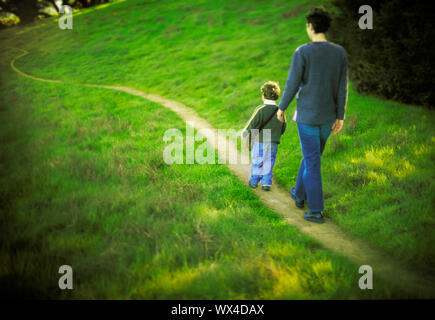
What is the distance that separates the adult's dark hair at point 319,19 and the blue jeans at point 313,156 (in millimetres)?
1324

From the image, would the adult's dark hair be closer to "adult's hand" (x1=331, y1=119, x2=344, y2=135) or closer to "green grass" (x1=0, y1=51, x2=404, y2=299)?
"adult's hand" (x1=331, y1=119, x2=344, y2=135)

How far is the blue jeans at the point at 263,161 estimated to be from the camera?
5238mm

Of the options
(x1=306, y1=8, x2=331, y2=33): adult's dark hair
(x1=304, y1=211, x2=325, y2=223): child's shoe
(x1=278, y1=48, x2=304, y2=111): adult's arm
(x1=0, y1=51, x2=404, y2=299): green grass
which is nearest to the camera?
(x1=0, y1=51, x2=404, y2=299): green grass

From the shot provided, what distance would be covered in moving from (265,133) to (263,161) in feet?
1.91

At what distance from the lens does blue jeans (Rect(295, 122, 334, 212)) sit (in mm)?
3898

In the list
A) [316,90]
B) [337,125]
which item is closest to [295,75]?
[316,90]

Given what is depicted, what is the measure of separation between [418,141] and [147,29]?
33.4 metres

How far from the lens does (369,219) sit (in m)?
3.90

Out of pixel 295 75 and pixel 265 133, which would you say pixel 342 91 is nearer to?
pixel 295 75

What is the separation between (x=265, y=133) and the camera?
202 inches

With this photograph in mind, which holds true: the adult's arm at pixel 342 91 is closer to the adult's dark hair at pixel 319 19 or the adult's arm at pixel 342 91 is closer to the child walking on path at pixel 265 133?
the adult's dark hair at pixel 319 19

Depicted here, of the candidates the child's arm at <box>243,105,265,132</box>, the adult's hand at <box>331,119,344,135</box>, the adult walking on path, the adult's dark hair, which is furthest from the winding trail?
the adult's dark hair

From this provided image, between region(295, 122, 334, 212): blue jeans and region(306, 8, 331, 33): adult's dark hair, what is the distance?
132cm

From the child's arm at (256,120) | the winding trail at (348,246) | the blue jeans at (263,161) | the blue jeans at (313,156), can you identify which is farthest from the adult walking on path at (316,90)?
the blue jeans at (263,161)
